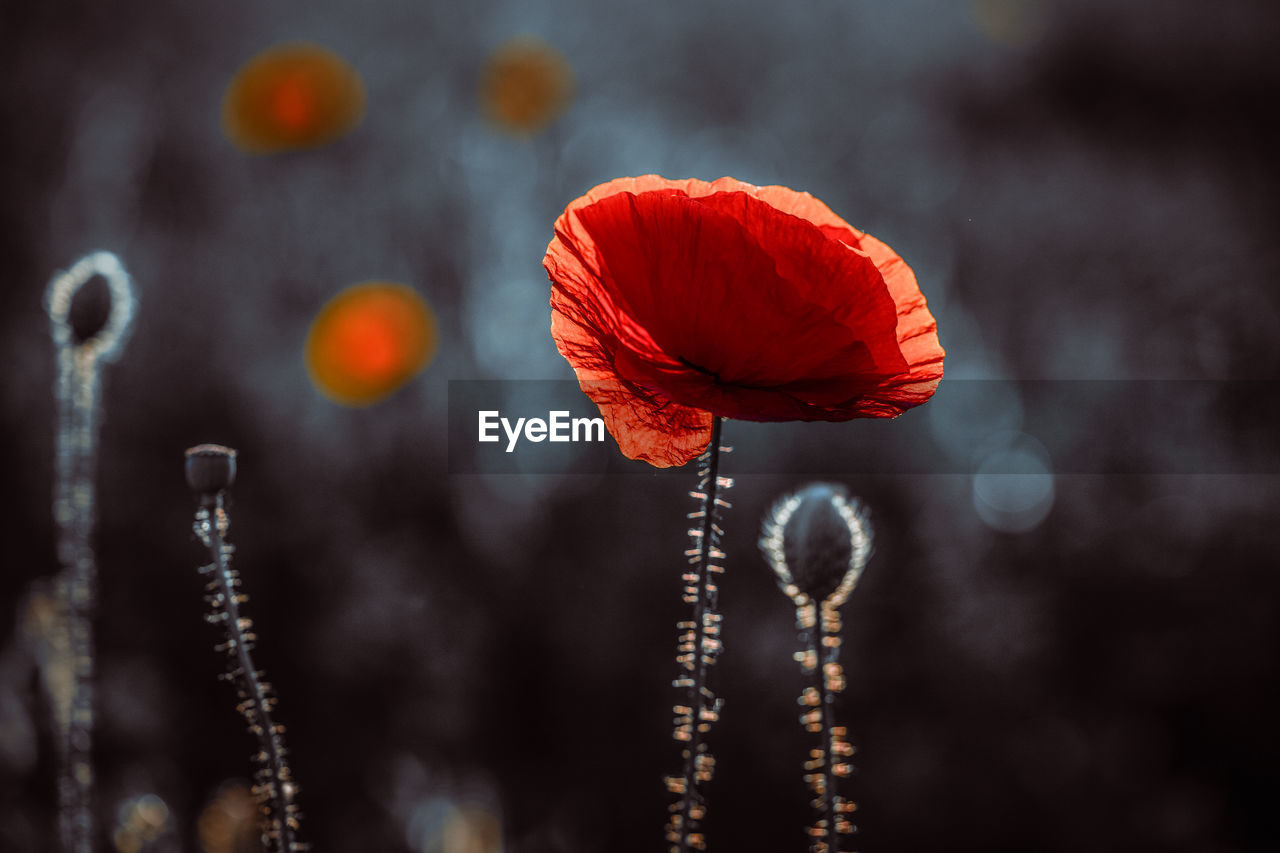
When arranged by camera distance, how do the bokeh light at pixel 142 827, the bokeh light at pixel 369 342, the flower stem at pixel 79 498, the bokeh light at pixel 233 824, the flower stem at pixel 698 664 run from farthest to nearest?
the bokeh light at pixel 369 342, the bokeh light at pixel 233 824, the bokeh light at pixel 142 827, the flower stem at pixel 79 498, the flower stem at pixel 698 664

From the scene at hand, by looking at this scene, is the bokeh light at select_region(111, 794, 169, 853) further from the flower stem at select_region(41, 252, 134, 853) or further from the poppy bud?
the poppy bud

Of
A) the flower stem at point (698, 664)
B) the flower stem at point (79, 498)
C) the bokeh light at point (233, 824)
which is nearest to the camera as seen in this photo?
the flower stem at point (698, 664)

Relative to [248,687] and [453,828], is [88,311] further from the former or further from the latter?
[453,828]

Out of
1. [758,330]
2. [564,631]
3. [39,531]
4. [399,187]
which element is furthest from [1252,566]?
[39,531]

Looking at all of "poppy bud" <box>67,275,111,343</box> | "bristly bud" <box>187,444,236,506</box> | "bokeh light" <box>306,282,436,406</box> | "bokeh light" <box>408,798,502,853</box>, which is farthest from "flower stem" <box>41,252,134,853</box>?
"bokeh light" <box>306,282,436,406</box>

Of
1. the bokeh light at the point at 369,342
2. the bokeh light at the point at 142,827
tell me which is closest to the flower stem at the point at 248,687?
the bokeh light at the point at 142,827

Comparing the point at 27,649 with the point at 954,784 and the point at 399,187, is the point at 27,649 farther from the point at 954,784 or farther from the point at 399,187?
the point at 954,784

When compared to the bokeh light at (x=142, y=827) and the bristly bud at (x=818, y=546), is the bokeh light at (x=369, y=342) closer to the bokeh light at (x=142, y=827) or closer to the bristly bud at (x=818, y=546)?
the bokeh light at (x=142, y=827)

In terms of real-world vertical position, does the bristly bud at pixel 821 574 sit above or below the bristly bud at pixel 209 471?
below
